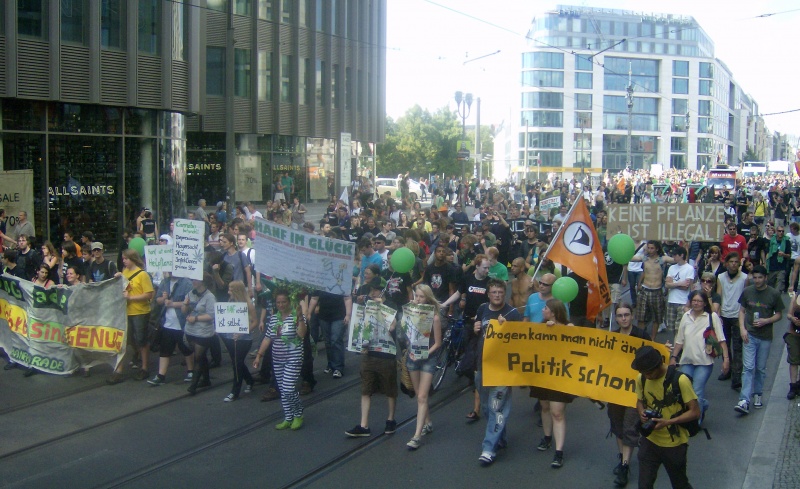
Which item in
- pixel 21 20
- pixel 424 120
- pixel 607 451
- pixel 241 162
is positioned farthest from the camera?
pixel 424 120

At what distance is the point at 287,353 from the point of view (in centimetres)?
888

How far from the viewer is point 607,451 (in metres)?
8.18

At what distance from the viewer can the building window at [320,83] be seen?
38594mm

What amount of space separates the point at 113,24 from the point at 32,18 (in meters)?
2.38

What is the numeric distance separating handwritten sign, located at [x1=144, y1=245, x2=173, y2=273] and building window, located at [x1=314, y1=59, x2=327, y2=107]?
91.6 ft

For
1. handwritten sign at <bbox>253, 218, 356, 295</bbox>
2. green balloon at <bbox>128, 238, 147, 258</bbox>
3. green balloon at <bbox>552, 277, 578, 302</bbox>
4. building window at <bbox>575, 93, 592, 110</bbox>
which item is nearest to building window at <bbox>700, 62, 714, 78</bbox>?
building window at <bbox>575, 93, 592, 110</bbox>

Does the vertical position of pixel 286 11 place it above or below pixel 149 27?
above

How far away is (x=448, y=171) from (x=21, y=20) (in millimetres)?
55583

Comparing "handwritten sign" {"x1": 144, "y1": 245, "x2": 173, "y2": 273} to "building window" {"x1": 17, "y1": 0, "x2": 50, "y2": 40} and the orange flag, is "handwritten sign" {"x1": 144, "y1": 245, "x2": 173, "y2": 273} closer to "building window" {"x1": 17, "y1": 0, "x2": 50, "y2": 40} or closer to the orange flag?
the orange flag

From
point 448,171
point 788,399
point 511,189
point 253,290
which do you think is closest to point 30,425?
→ point 253,290

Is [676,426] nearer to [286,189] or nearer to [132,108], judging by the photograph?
[132,108]

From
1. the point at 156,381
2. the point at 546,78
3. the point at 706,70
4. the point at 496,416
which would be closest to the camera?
the point at 496,416

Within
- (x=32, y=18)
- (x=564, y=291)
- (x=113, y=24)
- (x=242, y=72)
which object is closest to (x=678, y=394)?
(x=564, y=291)

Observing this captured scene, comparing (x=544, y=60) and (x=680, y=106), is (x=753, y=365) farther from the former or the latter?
(x=680, y=106)
